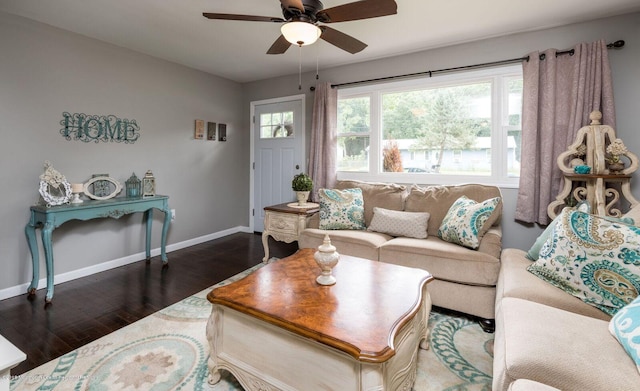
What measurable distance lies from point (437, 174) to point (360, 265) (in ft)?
6.38

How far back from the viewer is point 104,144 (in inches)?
128

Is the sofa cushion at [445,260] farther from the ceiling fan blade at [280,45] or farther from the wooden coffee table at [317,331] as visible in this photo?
the ceiling fan blade at [280,45]

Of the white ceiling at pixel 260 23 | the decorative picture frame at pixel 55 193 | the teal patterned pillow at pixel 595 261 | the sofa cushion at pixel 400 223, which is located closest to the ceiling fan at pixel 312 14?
the white ceiling at pixel 260 23

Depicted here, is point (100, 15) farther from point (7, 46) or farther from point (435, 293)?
point (435, 293)

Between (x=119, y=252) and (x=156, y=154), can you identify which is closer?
(x=119, y=252)

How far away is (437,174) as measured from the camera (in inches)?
136

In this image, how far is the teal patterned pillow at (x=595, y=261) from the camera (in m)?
1.41

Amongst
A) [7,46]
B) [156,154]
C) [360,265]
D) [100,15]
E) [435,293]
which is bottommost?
[435,293]

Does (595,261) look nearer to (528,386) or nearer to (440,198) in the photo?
(528,386)

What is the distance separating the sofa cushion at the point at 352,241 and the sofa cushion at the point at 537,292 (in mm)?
1003

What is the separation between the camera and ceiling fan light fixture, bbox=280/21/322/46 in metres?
1.83

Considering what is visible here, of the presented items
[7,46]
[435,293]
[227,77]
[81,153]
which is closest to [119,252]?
[81,153]

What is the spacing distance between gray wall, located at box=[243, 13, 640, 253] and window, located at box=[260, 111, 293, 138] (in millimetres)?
806

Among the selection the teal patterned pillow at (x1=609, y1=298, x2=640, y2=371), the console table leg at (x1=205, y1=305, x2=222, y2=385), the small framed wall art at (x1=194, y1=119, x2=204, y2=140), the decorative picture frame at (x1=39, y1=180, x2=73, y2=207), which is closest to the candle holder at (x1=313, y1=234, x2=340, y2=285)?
the console table leg at (x1=205, y1=305, x2=222, y2=385)
